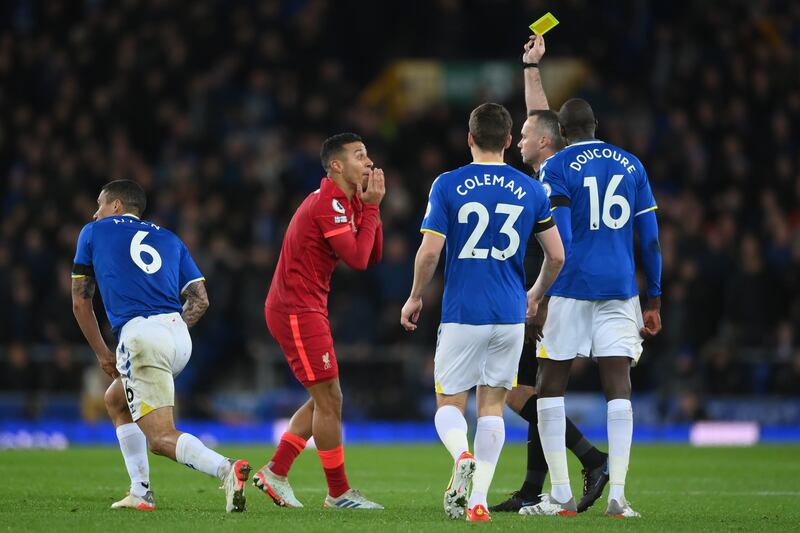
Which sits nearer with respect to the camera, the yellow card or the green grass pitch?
the green grass pitch

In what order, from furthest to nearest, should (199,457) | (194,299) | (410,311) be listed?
(194,299) → (199,457) → (410,311)

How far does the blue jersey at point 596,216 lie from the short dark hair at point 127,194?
2655mm

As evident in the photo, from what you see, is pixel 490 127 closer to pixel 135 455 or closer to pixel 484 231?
pixel 484 231

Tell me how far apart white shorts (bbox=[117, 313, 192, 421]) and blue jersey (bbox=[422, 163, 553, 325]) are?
1836 mm

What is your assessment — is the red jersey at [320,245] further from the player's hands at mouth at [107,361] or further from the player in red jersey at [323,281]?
the player's hands at mouth at [107,361]

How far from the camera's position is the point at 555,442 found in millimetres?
8727

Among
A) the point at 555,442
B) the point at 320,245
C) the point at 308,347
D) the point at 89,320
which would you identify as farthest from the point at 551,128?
the point at 89,320

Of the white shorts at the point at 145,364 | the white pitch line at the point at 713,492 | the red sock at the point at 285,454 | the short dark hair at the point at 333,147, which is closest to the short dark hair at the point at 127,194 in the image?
the white shorts at the point at 145,364

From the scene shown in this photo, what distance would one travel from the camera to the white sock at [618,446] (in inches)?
339

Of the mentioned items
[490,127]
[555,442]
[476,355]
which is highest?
[490,127]

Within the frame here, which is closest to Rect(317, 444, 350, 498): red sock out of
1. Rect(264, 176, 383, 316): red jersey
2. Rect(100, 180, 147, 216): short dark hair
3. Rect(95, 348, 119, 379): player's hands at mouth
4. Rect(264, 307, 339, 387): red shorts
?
Rect(264, 307, 339, 387): red shorts

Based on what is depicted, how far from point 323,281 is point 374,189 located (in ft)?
2.51

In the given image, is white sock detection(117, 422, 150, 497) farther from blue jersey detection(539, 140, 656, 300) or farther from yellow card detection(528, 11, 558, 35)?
yellow card detection(528, 11, 558, 35)

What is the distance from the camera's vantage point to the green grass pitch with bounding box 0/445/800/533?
787 cm
